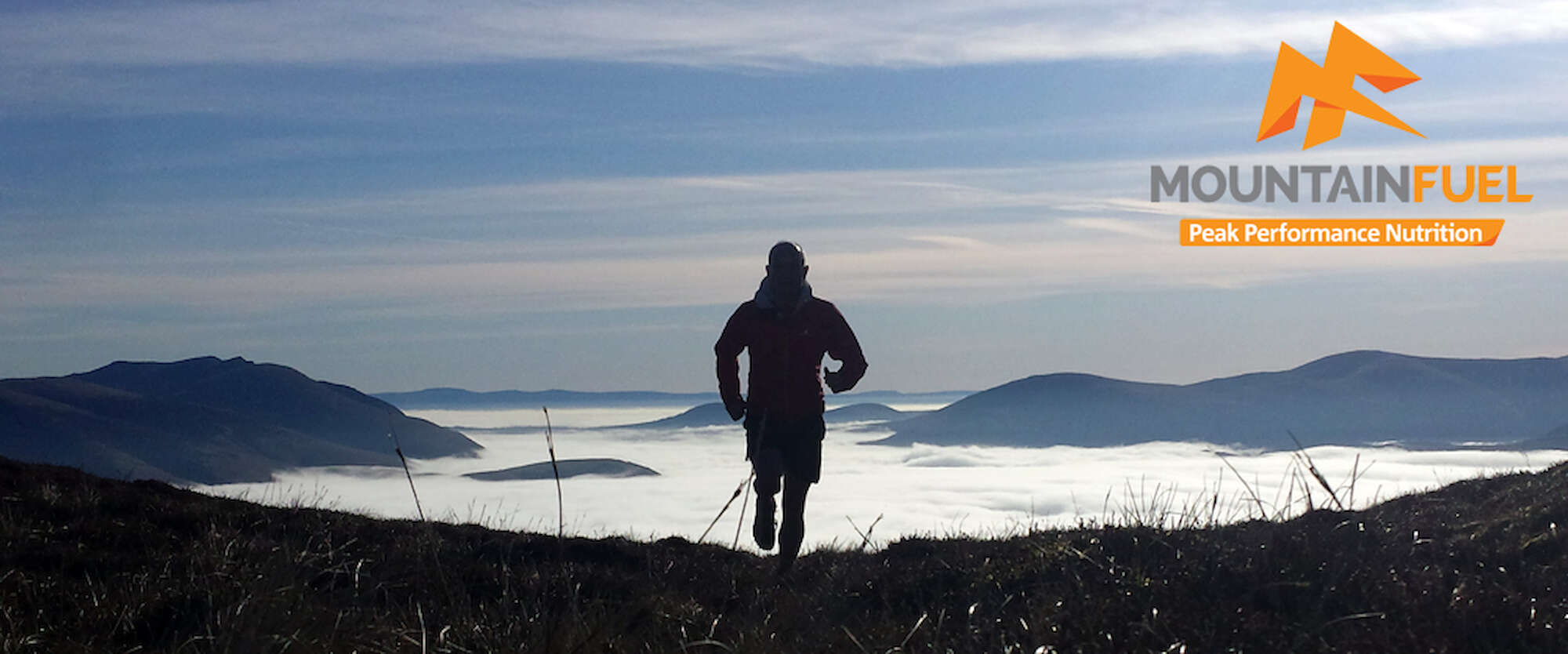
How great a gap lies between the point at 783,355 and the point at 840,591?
293 cm

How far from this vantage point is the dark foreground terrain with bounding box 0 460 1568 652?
15.4ft

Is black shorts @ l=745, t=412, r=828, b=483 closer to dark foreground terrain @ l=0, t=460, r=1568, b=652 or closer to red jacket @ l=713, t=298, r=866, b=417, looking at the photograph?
red jacket @ l=713, t=298, r=866, b=417

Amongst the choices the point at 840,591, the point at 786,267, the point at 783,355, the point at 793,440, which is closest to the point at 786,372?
the point at 783,355

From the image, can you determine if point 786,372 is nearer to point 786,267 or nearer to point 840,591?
point 786,267

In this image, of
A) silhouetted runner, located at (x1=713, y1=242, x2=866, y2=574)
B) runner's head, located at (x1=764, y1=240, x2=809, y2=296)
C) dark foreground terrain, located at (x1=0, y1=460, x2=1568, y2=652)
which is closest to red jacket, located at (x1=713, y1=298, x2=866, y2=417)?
silhouetted runner, located at (x1=713, y1=242, x2=866, y2=574)

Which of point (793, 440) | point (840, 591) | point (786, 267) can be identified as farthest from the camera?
point (793, 440)

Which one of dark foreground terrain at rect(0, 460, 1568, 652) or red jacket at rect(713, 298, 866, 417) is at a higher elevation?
red jacket at rect(713, 298, 866, 417)

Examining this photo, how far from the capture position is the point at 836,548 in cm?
1077

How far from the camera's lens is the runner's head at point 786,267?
32.0ft

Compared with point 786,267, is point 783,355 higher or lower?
lower

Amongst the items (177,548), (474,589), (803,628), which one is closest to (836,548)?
(474,589)

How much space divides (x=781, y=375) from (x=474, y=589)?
3.17m

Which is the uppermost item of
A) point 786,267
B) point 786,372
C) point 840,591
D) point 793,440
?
point 786,267

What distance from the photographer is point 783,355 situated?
9.80 metres
